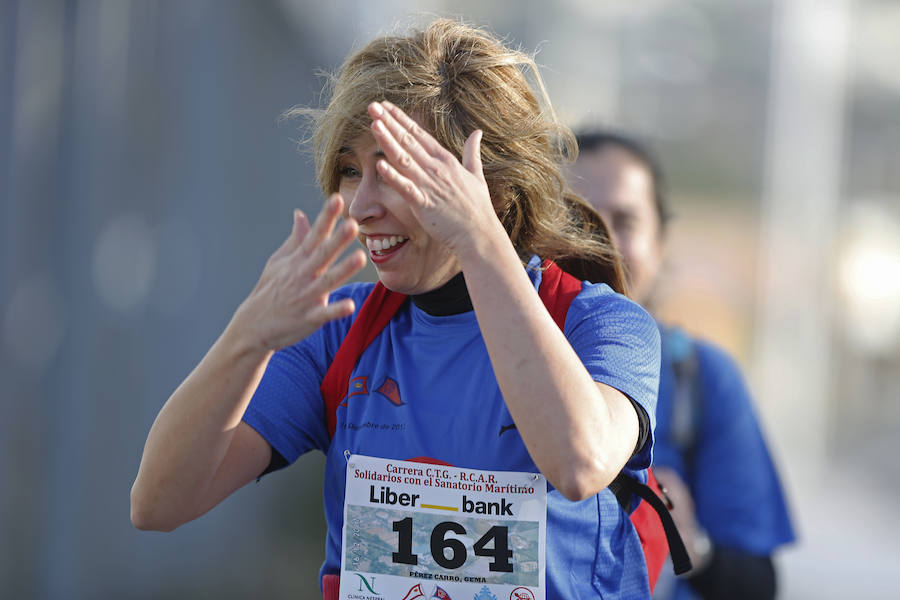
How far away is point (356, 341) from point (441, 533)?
40 cm

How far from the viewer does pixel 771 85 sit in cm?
988

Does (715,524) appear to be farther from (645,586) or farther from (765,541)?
(645,586)

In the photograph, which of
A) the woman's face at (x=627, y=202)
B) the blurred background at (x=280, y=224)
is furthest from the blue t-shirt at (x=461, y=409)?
the woman's face at (x=627, y=202)

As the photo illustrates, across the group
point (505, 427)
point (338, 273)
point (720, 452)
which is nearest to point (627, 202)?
point (720, 452)

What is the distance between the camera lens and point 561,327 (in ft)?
5.94

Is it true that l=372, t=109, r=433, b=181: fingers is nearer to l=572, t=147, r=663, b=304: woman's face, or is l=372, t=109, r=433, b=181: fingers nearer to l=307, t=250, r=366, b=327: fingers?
l=307, t=250, r=366, b=327: fingers

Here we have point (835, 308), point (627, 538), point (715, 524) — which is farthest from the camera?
point (835, 308)

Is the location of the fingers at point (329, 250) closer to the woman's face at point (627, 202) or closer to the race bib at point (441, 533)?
the race bib at point (441, 533)

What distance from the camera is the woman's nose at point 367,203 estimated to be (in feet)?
5.92

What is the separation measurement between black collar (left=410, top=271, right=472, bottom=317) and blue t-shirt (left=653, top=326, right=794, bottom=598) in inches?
48.2

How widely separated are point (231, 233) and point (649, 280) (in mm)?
3583

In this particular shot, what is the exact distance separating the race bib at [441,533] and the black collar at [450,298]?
0.30m

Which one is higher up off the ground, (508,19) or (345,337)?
(508,19)

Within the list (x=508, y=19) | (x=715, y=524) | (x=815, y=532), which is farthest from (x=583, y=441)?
(x=815, y=532)
